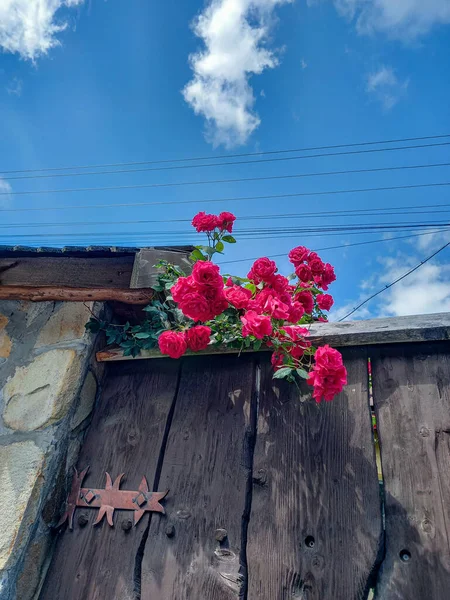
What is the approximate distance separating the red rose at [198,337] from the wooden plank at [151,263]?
41cm

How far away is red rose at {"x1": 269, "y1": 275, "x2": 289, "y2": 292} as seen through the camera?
1.34m

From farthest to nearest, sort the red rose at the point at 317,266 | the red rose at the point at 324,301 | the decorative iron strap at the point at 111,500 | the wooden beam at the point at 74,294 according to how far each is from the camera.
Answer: the red rose at the point at 324,301, the red rose at the point at 317,266, the wooden beam at the point at 74,294, the decorative iron strap at the point at 111,500

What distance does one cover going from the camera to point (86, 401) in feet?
4.71

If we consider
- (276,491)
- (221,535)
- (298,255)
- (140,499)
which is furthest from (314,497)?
(298,255)

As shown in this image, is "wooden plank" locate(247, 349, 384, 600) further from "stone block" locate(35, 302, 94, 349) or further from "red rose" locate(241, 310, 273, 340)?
"stone block" locate(35, 302, 94, 349)

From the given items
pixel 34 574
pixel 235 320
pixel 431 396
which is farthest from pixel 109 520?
pixel 431 396

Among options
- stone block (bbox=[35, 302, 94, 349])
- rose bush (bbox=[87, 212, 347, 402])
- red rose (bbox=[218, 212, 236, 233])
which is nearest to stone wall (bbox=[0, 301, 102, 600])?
stone block (bbox=[35, 302, 94, 349])

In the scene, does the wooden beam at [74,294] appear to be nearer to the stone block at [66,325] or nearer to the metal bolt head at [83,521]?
the stone block at [66,325]

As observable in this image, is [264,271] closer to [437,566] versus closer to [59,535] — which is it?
[437,566]

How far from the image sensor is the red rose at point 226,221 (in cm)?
167

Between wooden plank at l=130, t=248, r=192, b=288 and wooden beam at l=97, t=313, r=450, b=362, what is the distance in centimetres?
45

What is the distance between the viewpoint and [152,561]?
1082 millimetres

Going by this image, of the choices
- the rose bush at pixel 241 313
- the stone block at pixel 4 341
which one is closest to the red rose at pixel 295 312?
the rose bush at pixel 241 313

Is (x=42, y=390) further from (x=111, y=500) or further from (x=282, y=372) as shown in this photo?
(x=282, y=372)
